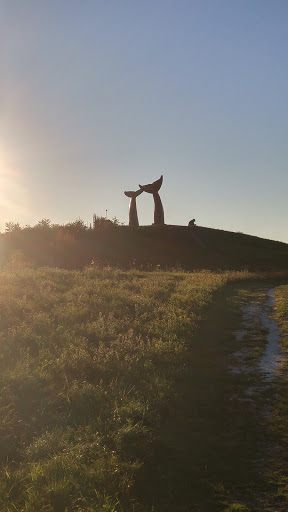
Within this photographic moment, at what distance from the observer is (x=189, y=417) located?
7457 mm

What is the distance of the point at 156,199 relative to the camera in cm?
5666

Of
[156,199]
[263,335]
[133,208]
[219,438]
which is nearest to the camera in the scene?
[219,438]

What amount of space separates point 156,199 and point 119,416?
50.6 metres

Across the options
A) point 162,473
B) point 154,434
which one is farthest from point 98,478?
point 154,434

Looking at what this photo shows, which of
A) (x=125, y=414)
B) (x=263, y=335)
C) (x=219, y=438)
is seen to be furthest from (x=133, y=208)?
(x=219, y=438)

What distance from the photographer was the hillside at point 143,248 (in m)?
42.0

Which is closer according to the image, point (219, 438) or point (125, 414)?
point (219, 438)

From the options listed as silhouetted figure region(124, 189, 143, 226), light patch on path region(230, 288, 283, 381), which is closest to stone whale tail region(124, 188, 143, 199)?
silhouetted figure region(124, 189, 143, 226)

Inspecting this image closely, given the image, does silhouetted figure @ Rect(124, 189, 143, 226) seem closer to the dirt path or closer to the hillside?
the hillside

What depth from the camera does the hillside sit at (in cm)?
4203

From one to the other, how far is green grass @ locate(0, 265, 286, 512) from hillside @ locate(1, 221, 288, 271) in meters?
27.1

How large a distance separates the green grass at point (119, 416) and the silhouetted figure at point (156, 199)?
1700 inches

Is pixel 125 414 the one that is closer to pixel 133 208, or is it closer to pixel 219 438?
pixel 219 438

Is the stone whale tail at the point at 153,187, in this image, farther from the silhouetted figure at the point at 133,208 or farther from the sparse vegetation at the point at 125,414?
the sparse vegetation at the point at 125,414
